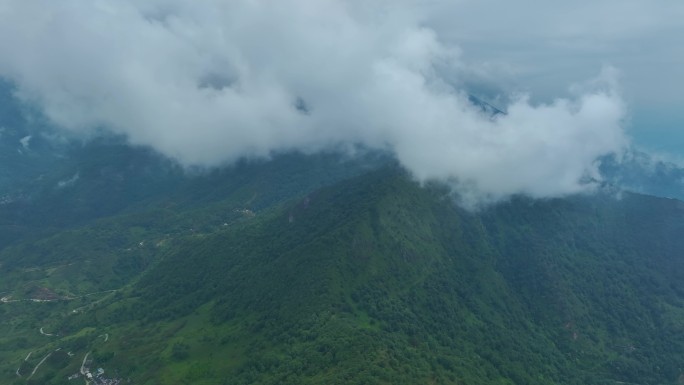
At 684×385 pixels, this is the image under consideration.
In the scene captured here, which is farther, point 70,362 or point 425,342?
point 70,362

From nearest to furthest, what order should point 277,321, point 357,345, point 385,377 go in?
point 385,377
point 357,345
point 277,321

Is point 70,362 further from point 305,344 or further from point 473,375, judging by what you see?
point 473,375

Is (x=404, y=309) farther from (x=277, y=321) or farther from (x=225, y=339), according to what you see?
(x=225, y=339)

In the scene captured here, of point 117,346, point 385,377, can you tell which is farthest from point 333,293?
point 117,346

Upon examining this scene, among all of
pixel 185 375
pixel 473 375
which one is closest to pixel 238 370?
pixel 185 375

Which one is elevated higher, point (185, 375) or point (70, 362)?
point (70, 362)

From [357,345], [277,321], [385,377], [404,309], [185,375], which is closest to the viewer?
[385,377]

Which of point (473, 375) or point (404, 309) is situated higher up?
point (404, 309)

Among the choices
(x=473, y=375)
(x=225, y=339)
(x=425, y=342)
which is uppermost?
(x=225, y=339)

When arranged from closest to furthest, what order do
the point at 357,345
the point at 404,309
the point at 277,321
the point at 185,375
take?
the point at 357,345 < the point at 185,375 < the point at 277,321 < the point at 404,309
